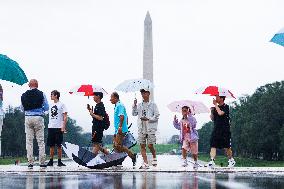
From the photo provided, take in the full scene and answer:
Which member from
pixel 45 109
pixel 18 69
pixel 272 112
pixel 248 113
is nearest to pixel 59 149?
pixel 45 109

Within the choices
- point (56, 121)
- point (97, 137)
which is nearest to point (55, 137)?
point (56, 121)

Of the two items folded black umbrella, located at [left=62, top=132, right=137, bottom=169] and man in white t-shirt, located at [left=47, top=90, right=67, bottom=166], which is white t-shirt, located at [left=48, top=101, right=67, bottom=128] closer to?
man in white t-shirt, located at [left=47, top=90, right=67, bottom=166]

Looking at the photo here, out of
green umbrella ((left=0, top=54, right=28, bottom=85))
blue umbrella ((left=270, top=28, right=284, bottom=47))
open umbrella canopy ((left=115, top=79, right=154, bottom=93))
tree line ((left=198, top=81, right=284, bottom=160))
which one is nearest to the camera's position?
blue umbrella ((left=270, top=28, right=284, bottom=47))

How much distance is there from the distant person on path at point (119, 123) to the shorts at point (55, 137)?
129 cm

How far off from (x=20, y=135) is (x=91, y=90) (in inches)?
2976

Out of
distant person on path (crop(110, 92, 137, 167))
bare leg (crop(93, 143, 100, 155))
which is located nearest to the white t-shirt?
bare leg (crop(93, 143, 100, 155))

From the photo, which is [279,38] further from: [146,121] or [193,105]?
[193,105]

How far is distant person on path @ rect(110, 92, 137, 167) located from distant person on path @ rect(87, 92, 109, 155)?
1.36 ft

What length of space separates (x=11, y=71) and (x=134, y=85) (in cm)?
299

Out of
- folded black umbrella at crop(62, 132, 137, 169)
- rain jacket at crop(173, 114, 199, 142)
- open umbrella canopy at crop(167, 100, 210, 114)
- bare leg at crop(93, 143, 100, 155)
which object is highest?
open umbrella canopy at crop(167, 100, 210, 114)

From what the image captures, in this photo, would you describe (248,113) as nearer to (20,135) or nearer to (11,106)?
(20,135)

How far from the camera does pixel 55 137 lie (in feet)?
42.3

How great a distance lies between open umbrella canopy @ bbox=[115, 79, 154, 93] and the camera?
13.3 meters

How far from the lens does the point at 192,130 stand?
1386 cm
